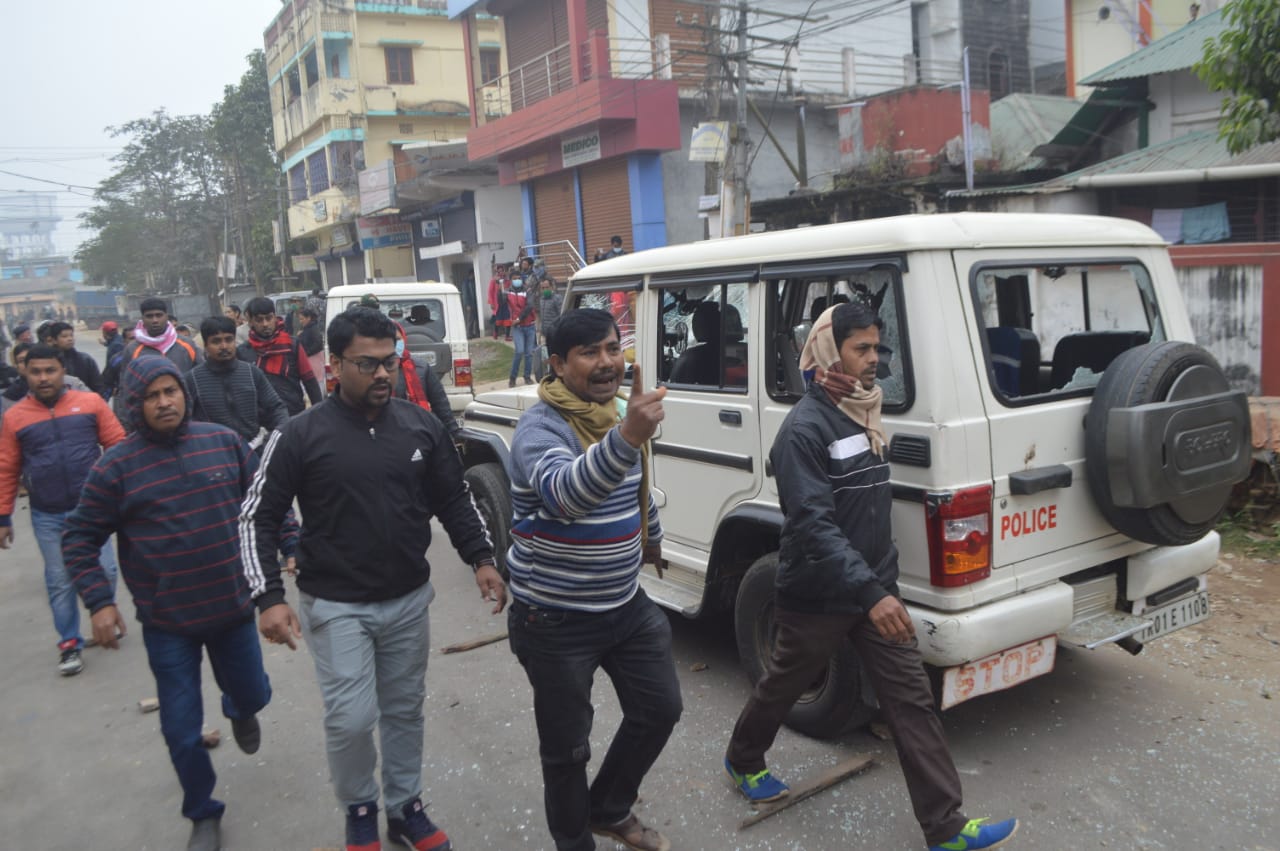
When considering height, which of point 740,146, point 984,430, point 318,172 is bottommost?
point 984,430

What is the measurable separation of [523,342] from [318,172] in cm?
2712

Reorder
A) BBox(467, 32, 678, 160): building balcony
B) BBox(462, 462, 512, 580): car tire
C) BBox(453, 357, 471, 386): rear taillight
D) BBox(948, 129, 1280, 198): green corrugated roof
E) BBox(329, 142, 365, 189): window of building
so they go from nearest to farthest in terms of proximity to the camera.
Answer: BBox(462, 462, 512, 580): car tire
BBox(453, 357, 471, 386): rear taillight
BBox(948, 129, 1280, 198): green corrugated roof
BBox(467, 32, 678, 160): building balcony
BBox(329, 142, 365, 189): window of building

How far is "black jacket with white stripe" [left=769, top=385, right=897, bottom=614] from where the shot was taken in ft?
9.59

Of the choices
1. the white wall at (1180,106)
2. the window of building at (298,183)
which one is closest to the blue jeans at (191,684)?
the white wall at (1180,106)

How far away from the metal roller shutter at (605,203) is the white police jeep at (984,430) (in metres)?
16.2

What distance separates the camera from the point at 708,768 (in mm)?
3752

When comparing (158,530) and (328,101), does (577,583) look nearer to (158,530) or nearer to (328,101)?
(158,530)

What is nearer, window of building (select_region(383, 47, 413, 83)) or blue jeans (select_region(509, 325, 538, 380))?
blue jeans (select_region(509, 325, 538, 380))

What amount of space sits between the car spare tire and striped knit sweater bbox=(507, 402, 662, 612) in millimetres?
1799

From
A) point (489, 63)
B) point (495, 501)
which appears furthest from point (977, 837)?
point (489, 63)

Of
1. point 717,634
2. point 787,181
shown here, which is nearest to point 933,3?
point 787,181

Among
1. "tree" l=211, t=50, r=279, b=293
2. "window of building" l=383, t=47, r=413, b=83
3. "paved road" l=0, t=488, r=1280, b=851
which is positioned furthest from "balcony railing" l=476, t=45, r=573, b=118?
"tree" l=211, t=50, r=279, b=293

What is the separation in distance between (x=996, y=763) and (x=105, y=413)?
4668 mm

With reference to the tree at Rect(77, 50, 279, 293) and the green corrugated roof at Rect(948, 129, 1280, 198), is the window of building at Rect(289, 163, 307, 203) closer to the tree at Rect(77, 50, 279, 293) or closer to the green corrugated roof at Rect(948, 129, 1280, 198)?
the tree at Rect(77, 50, 279, 293)
